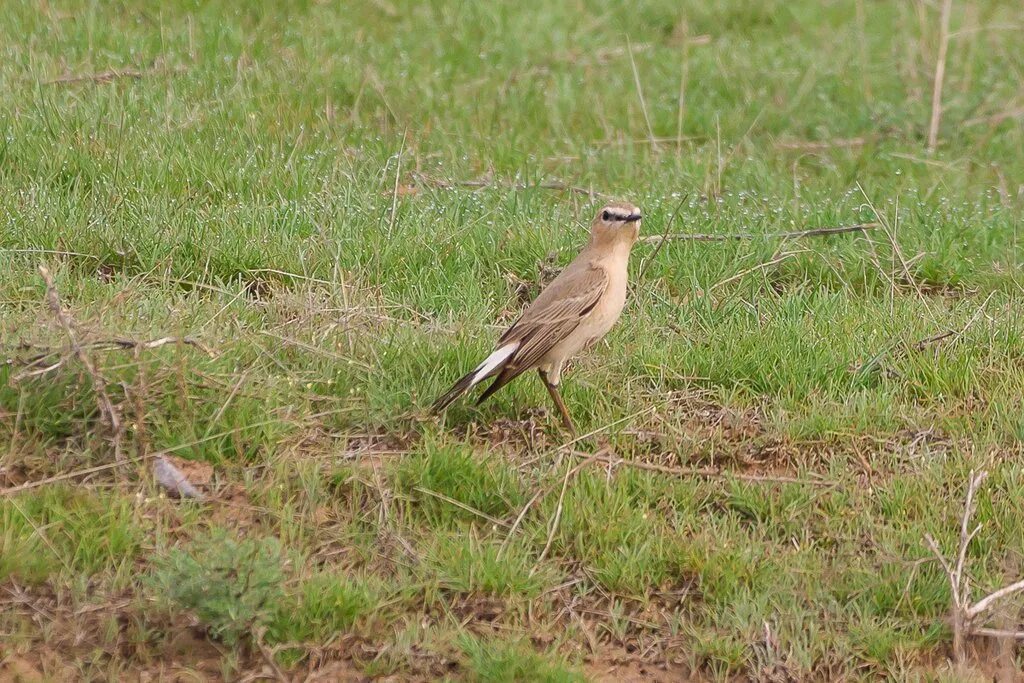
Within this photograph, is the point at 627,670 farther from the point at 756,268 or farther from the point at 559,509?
the point at 756,268

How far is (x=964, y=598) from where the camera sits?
514 cm

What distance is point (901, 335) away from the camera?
669cm

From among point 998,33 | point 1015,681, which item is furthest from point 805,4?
point 1015,681

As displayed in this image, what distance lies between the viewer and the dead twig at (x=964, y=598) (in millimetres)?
5035

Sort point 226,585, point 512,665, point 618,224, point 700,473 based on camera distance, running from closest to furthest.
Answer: point 226,585 → point 512,665 → point 700,473 → point 618,224

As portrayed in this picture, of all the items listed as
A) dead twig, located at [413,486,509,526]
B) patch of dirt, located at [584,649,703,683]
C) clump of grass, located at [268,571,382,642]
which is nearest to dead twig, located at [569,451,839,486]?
dead twig, located at [413,486,509,526]

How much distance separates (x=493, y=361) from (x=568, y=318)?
41 cm

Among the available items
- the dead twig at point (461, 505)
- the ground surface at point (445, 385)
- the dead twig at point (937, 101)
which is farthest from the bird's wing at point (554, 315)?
the dead twig at point (937, 101)

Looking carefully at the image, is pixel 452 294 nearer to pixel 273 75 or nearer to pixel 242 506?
pixel 242 506

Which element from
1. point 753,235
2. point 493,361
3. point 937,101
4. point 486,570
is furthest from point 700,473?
point 937,101

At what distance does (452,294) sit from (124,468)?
2025 mm

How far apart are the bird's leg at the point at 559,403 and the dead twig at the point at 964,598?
158 centimetres

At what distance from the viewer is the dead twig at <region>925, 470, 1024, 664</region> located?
16.5 feet

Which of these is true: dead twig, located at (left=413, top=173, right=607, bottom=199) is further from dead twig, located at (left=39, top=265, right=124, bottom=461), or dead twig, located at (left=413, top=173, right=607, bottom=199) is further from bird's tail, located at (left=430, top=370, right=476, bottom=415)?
dead twig, located at (left=39, top=265, right=124, bottom=461)
